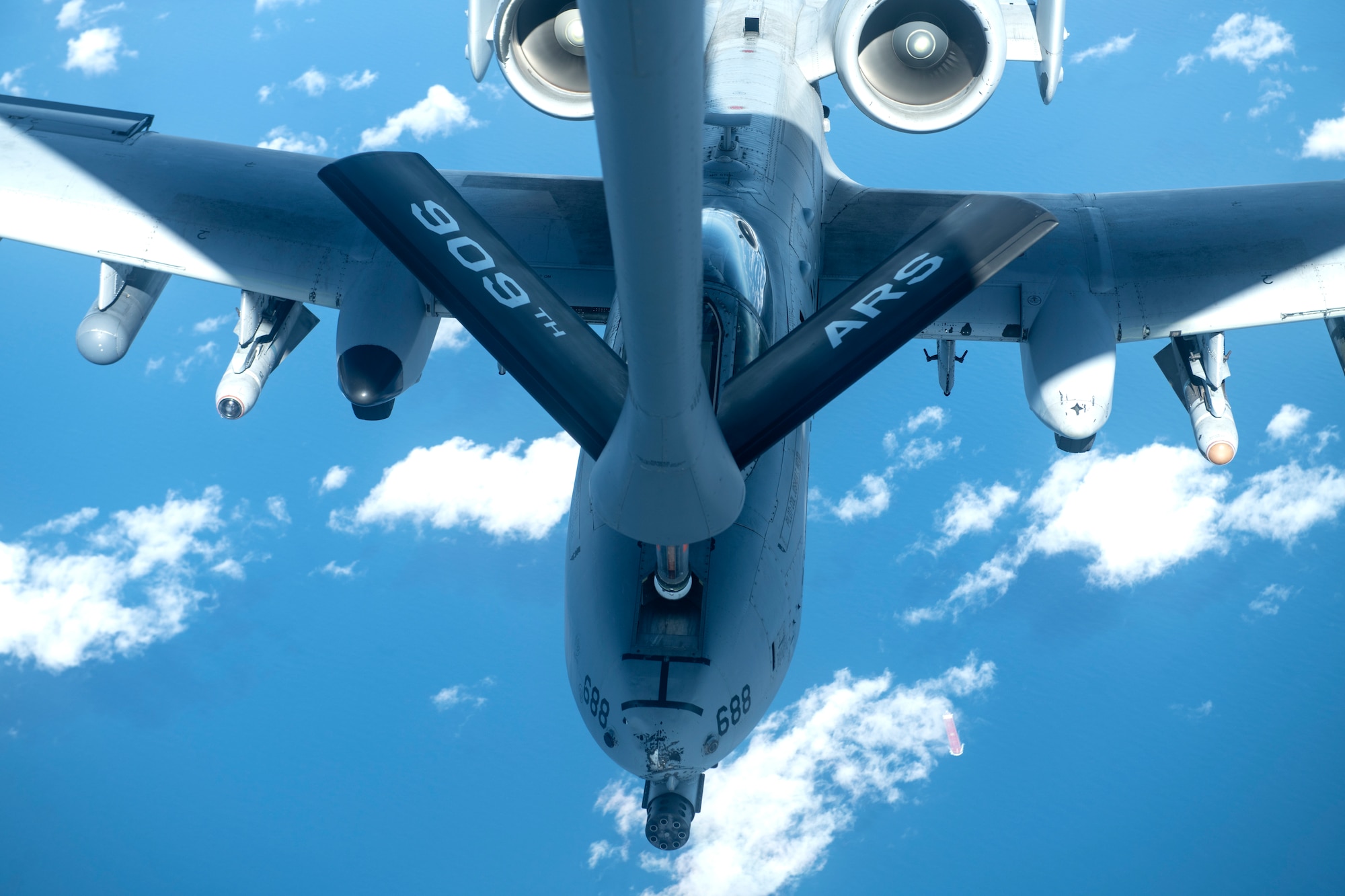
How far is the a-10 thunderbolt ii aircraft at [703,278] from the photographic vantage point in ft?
20.1

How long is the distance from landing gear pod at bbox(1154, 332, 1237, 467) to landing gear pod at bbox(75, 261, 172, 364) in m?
13.0

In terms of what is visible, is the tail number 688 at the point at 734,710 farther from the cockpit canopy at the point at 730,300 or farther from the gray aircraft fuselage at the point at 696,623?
the cockpit canopy at the point at 730,300

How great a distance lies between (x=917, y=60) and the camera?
42.6 ft

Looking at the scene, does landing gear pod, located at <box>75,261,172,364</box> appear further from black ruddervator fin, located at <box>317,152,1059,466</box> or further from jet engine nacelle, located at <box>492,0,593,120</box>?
black ruddervator fin, located at <box>317,152,1059,466</box>

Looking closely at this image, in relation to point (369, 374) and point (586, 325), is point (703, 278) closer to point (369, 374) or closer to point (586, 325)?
point (586, 325)

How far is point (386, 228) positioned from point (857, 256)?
788 centimetres

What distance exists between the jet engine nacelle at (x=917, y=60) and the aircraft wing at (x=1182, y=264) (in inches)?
56.2

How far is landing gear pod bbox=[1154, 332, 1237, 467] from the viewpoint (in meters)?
12.4

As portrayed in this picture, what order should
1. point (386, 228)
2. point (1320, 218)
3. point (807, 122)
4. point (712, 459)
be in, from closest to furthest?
point (712, 459), point (386, 228), point (1320, 218), point (807, 122)

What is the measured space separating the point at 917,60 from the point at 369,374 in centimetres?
770

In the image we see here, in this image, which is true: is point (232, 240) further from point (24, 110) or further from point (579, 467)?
point (579, 467)

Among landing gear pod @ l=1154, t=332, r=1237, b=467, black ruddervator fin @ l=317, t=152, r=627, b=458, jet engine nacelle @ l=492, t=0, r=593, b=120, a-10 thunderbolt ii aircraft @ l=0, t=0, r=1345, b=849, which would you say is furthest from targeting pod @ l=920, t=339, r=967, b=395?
black ruddervator fin @ l=317, t=152, r=627, b=458

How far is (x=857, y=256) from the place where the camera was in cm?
1332

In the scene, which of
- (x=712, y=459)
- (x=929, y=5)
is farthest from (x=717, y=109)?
(x=712, y=459)
